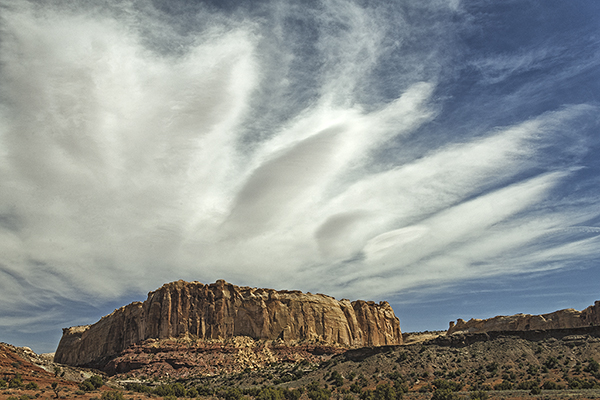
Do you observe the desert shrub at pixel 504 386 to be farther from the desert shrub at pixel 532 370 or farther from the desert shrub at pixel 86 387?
the desert shrub at pixel 86 387

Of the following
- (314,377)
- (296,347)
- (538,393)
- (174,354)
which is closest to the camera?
(538,393)

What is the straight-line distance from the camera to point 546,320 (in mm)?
112750

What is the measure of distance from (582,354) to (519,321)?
6894 cm

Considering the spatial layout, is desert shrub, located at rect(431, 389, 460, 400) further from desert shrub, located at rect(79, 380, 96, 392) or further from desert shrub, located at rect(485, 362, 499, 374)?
desert shrub, located at rect(79, 380, 96, 392)

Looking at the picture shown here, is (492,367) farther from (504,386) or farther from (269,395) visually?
(269,395)

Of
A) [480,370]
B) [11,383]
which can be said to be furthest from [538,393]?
[11,383]

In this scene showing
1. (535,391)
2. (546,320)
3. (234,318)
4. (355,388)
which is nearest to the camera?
(535,391)

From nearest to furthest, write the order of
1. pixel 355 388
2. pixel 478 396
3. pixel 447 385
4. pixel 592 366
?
1. pixel 478 396
2. pixel 447 385
3. pixel 592 366
4. pixel 355 388

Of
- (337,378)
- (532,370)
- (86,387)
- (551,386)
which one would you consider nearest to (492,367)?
(532,370)

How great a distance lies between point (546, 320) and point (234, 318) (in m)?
80.3

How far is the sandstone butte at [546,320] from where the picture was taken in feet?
343

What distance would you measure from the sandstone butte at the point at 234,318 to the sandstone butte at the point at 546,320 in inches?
1312

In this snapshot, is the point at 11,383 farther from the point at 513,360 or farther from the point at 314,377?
the point at 513,360

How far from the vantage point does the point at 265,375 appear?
75.8 metres
